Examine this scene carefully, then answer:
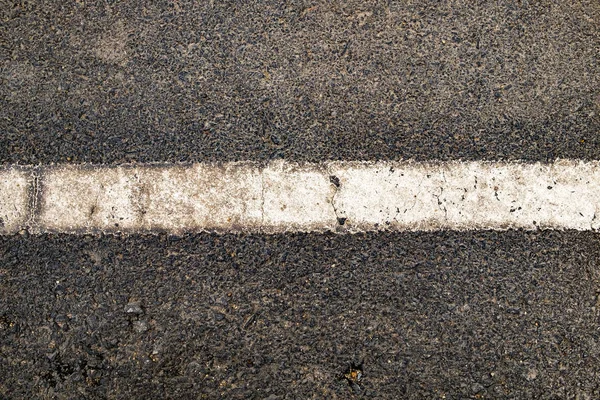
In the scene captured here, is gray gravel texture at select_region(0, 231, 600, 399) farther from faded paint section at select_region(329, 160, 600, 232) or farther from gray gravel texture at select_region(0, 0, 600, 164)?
gray gravel texture at select_region(0, 0, 600, 164)

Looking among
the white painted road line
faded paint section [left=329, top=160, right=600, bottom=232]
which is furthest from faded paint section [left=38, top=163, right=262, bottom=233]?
faded paint section [left=329, top=160, right=600, bottom=232]

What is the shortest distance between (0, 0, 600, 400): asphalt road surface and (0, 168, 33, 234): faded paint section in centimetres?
7

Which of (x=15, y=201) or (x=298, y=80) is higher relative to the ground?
(x=298, y=80)

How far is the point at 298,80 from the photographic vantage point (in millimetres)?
2123

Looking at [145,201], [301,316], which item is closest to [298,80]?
[145,201]

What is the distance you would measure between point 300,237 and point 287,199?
183 mm

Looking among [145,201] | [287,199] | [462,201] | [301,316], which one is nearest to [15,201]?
[145,201]

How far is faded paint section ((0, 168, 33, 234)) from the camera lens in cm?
206

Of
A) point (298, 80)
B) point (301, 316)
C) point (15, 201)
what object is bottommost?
point (301, 316)

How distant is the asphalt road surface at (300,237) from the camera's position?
202cm

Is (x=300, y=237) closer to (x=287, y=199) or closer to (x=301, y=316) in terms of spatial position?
(x=287, y=199)

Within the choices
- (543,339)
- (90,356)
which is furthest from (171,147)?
(543,339)

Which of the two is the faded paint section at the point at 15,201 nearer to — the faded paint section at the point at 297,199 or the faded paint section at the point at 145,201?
the faded paint section at the point at 145,201

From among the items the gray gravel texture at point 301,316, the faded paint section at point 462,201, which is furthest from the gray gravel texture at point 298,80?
the gray gravel texture at point 301,316
